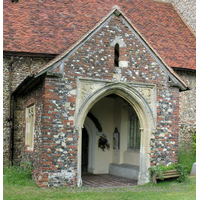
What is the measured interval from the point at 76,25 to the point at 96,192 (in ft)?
27.9

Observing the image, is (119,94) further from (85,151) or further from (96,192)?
(85,151)

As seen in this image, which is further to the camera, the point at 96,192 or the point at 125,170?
the point at 125,170

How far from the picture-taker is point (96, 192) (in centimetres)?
834

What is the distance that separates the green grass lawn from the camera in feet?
25.2

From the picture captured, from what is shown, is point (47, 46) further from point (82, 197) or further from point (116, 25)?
point (82, 197)

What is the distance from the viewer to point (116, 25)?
32.0ft

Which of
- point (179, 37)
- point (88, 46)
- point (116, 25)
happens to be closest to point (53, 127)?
point (88, 46)

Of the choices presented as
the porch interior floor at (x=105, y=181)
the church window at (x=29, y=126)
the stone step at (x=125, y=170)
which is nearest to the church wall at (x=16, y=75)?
the church window at (x=29, y=126)

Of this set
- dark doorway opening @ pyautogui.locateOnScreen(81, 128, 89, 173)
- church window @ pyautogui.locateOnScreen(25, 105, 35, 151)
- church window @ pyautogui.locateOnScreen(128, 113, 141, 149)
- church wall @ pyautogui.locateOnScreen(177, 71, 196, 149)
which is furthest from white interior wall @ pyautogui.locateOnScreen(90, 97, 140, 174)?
church wall @ pyautogui.locateOnScreen(177, 71, 196, 149)

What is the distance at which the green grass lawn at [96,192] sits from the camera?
7.68 meters

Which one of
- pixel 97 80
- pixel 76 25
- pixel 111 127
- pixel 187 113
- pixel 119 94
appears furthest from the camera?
pixel 187 113

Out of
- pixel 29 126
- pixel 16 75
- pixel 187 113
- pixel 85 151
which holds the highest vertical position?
pixel 16 75

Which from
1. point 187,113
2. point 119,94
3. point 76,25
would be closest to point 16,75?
point 76,25

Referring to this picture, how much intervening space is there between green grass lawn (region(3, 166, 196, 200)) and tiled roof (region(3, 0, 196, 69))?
5.74 metres
